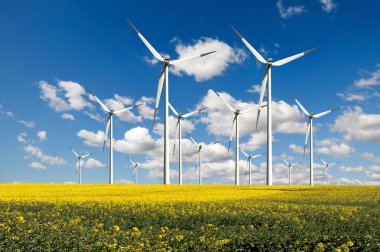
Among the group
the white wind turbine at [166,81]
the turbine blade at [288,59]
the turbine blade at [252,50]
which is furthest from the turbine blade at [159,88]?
the turbine blade at [288,59]

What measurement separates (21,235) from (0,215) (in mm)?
6239

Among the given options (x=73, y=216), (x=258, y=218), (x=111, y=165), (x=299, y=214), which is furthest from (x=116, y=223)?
(x=111, y=165)

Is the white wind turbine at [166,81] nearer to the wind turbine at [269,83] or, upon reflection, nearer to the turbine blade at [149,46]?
the turbine blade at [149,46]

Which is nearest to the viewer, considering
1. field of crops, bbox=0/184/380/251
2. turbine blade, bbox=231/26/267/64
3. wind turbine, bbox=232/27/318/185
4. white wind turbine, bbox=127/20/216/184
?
field of crops, bbox=0/184/380/251

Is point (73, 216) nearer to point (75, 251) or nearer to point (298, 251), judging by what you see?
point (75, 251)

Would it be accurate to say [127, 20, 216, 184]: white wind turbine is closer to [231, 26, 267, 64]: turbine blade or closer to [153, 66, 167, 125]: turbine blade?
[153, 66, 167, 125]: turbine blade

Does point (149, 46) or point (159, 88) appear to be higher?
point (149, 46)

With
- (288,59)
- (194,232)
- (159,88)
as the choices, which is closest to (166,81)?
(159,88)

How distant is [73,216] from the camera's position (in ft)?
73.6

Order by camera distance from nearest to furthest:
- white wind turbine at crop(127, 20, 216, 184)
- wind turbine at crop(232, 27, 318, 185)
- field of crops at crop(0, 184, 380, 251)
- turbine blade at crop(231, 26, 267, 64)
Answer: field of crops at crop(0, 184, 380, 251) → white wind turbine at crop(127, 20, 216, 184) → wind turbine at crop(232, 27, 318, 185) → turbine blade at crop(231, 26, 267, 64)

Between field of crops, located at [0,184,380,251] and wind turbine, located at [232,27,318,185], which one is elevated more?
wind turbine, located at [232,27,318,185]

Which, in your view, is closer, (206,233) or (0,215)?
(206,233)

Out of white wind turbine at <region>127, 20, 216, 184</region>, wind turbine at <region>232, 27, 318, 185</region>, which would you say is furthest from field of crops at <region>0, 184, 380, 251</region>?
wind turbine at <region>232, 27, 318, 185</region>

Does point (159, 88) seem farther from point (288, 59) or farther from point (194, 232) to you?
point (194, 232)
